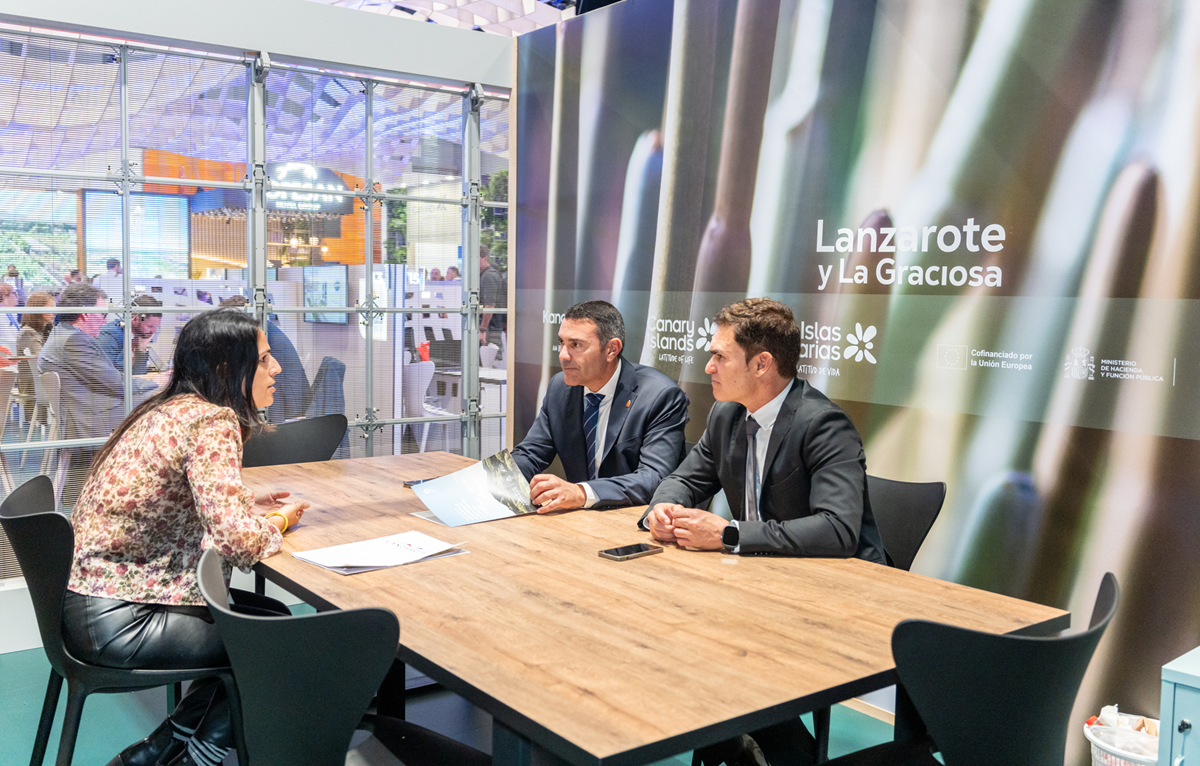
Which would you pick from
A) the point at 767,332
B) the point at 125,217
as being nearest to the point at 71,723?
the point at 767,332

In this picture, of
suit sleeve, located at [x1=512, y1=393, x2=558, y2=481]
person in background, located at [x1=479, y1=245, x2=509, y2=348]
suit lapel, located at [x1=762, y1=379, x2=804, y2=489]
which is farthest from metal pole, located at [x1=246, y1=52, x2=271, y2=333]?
suit lapel, located at [x1=762, y1=379, x2=804, y2=489]

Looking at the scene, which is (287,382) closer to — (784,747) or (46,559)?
(46,559)

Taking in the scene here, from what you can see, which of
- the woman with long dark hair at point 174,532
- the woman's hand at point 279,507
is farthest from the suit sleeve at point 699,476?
the woman with long dark hair at point 174,532

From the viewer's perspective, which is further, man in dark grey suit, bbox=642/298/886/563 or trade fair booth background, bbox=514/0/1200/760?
trade fair booth background, bbox=514/0/1200/760

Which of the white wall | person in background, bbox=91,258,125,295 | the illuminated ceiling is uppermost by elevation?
the illuminated ceiling

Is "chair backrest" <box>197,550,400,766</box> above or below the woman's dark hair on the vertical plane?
below

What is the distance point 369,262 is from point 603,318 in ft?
7.55

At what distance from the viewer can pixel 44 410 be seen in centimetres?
443

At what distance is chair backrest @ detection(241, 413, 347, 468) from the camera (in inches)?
157

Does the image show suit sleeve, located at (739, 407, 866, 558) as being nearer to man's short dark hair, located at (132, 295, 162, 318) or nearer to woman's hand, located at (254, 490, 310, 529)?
woman's hand, located at (254, 490, 310, 529)

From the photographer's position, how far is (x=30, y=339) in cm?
435

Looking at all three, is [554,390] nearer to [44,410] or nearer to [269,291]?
[269,291]

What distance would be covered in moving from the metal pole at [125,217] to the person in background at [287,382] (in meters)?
0.69

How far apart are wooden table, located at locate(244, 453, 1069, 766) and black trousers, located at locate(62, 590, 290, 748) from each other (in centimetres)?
24
